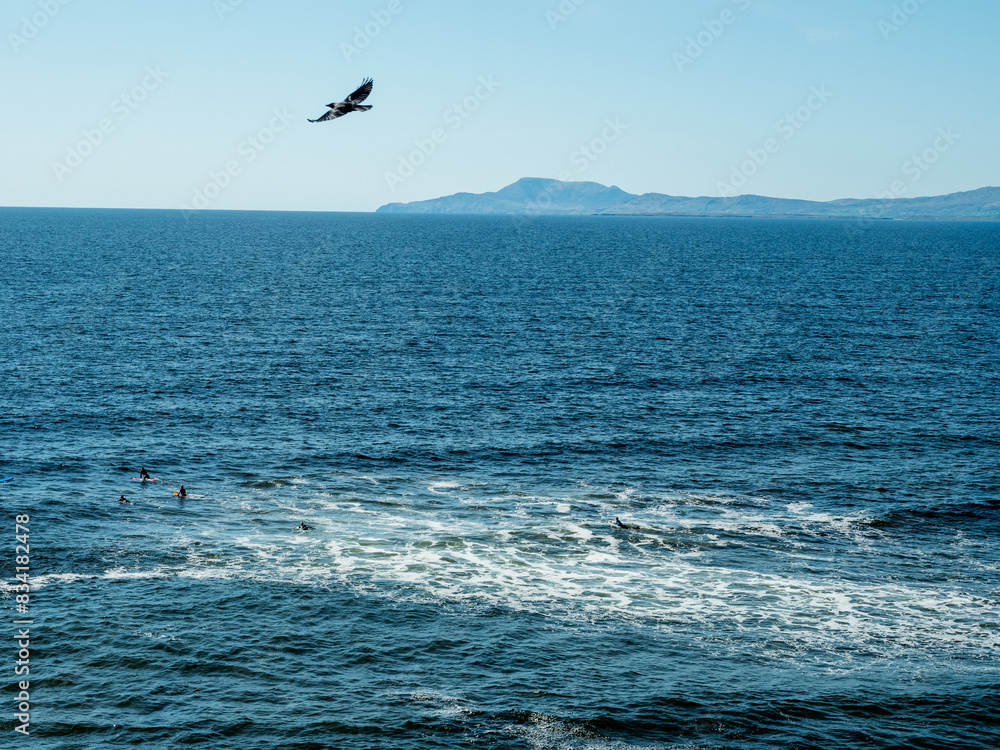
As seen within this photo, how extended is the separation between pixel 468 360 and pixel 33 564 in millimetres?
66784

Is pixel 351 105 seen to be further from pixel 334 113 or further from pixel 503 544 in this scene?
pixel 503 544

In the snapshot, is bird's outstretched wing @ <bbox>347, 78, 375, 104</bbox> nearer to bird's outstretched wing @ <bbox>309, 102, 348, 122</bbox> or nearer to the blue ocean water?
bird's outstretched wing @ <bbox>309, 102, 348, 122</bbox>

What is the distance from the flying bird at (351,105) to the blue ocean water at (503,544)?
28553 mm

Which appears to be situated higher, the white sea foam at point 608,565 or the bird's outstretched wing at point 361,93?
the bird's outstretched wing at point 361,93

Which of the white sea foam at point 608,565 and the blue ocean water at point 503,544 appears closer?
the blue ocean water at point 503,544

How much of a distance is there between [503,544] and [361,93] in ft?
132

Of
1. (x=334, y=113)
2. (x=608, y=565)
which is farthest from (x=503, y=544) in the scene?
(x=334, y=113)

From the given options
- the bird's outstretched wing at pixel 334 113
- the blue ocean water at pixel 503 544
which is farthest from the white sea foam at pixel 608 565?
the bird's outstretched wing at pixel 334 113

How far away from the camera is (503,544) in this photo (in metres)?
63.7

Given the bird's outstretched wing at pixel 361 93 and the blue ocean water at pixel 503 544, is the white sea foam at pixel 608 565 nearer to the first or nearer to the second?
the blue ocean water at pixel 503 544

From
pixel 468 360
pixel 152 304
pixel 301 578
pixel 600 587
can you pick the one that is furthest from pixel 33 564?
pixel 152 304

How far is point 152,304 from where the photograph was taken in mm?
159125

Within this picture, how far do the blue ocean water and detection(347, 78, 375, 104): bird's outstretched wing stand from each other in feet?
94.9

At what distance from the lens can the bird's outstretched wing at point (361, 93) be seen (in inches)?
1167
